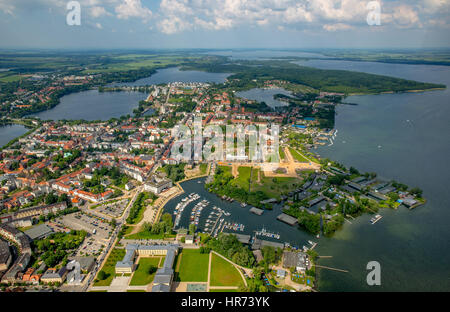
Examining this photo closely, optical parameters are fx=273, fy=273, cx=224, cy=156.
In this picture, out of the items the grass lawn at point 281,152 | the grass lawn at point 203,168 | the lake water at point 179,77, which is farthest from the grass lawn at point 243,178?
the lake water at point 179,77

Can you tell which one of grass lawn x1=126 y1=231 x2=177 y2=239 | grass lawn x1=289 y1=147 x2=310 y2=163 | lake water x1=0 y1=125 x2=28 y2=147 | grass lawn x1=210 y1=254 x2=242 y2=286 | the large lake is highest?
the large lake

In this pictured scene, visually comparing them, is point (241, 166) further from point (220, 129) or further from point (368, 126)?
point (368, 126)

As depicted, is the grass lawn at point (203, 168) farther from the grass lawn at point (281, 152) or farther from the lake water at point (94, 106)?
the lake water at point (94, 106)

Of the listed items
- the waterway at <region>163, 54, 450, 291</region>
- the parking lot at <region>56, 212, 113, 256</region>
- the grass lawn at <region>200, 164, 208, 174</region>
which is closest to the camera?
the waterway at <region>163, 54, 450, 291</region>

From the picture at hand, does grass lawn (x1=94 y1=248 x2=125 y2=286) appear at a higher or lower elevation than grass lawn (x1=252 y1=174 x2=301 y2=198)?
lower

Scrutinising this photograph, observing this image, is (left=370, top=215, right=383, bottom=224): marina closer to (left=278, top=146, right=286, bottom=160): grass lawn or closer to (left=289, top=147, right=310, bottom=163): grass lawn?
(left=289, top=147, right=310, bottom=163): grass lawn

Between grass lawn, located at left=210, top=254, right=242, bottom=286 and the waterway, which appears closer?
grass lawn, located at left=210, top=254, right=242, bottom=286

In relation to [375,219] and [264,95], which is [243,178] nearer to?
[375,219]

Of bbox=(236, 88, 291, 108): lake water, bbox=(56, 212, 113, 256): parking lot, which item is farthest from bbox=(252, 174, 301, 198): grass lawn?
bbox=(236, 88, 291, 108): lake water
